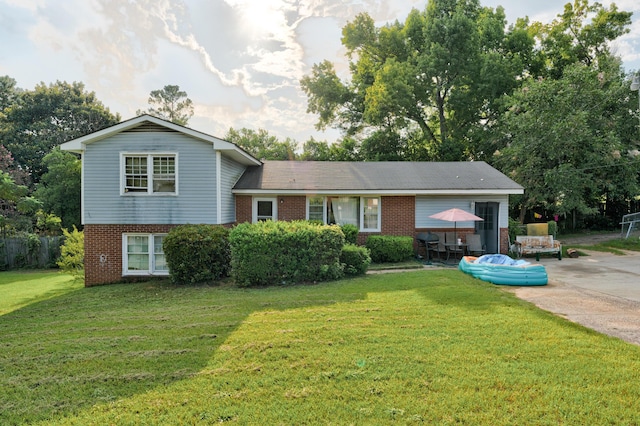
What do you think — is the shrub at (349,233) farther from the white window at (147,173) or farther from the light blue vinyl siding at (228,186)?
the white window at (147,173)

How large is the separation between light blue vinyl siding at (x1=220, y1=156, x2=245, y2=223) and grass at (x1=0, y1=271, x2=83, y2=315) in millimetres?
5490

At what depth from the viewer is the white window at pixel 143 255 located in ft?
39.1

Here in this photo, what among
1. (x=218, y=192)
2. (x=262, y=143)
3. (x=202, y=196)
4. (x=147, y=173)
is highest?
(x=262, y=143)

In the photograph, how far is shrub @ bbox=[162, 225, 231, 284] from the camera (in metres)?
9.94

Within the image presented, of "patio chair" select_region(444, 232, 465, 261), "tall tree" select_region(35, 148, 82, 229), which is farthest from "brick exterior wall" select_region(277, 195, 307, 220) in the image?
"tall tree" select_region(35, 148, 82, 229)

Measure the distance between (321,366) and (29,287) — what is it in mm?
13587

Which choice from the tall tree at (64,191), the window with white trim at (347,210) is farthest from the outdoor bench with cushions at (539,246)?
the tall tree at (64,191)

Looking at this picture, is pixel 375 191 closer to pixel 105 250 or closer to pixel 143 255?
pixel 143 255

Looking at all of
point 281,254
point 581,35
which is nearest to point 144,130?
point 281,254

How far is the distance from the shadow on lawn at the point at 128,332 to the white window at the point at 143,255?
5.87 feet

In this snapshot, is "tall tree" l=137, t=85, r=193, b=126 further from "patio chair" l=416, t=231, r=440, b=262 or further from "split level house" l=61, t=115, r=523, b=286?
"patio chair" l=416, t=231, r=440, b=262

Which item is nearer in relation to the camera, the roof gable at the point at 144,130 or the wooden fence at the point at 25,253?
the roof gable at the point at 144,130

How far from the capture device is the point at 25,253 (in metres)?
19.0

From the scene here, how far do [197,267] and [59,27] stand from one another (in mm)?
10226
